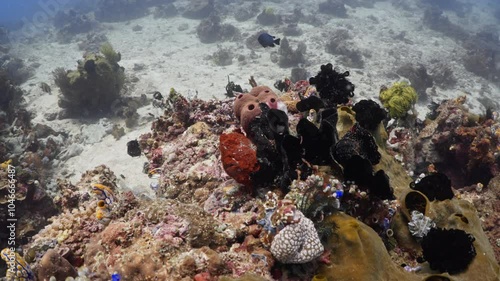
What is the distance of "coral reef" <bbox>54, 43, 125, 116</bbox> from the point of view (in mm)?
12688

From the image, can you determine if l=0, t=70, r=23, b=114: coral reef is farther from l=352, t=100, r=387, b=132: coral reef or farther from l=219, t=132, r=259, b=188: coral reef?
l=352, t=100, r=387, b=132: coral reef

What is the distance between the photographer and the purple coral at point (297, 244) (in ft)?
8.15

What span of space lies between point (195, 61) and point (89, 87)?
8166 millimetres

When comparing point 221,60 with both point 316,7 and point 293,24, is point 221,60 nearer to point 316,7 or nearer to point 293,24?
point 293,24

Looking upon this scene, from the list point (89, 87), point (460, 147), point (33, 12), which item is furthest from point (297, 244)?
point (33, 12)

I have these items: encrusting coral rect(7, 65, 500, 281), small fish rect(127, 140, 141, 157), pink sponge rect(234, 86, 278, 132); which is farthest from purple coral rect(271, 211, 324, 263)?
small fish rect(127, 140, 141, 157)

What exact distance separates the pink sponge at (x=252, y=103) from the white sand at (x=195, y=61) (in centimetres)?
394

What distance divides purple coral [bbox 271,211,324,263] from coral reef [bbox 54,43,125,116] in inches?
498

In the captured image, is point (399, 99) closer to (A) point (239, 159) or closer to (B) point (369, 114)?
(B) point (369, 114)

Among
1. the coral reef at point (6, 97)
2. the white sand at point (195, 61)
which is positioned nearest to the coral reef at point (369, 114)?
the white sand at point (195, 61)

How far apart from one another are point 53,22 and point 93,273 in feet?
146

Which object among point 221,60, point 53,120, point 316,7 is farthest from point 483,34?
point 53,120

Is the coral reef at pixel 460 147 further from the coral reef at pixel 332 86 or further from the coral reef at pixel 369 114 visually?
the coral reef at pixel 369 114

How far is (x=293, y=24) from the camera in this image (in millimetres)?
24844
